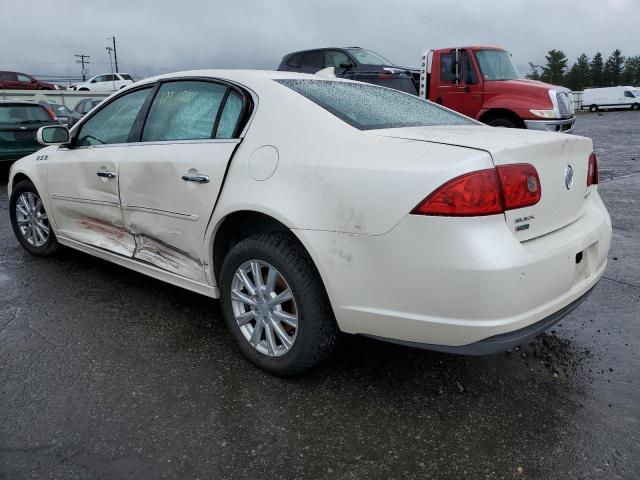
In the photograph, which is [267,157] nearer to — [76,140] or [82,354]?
[82,354]

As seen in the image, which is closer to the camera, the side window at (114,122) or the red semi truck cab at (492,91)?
the side window at (114,122)

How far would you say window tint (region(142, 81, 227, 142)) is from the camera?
3223 millimetres

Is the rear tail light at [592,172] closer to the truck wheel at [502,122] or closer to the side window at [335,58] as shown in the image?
the truck wheel at [502,122]

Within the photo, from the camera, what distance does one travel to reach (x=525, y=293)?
2.22 metres

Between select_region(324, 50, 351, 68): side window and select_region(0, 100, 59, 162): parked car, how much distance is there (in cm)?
576

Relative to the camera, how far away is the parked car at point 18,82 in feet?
99.6

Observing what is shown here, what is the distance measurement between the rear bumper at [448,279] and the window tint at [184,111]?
45.0 inches

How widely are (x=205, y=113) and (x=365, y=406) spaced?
1.88m

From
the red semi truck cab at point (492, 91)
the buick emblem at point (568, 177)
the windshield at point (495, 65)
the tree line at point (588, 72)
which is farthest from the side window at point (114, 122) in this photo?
the tree line at point (588, 72)

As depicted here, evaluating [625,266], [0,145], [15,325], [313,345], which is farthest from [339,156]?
[0,145]

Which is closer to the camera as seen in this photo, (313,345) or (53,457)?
(53,457)

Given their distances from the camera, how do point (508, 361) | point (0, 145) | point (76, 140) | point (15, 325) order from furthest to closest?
point (0, 145) < point (76, 140) < point (15, 325) < point (508, 361)

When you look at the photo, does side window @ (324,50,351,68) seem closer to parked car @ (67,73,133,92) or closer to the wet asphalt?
the wet asphalt

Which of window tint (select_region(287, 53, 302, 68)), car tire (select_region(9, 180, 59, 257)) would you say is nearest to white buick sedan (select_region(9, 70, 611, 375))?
car tire (select_region(9, 180, 59, 257))
